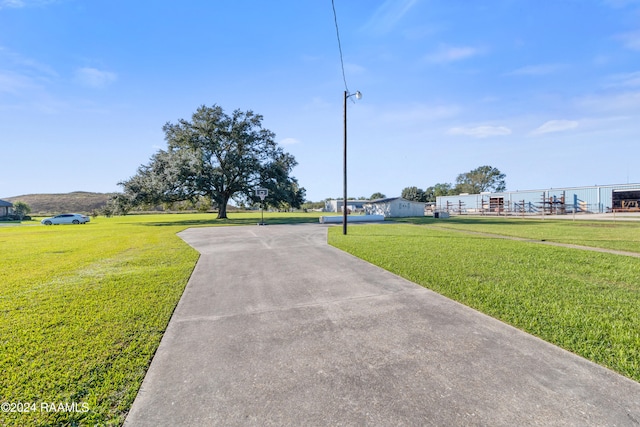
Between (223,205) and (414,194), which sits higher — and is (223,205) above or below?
below

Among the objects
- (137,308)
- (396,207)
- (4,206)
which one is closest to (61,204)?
(4,206)

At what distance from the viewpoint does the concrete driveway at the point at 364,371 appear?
1981 millimetres

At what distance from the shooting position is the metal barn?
34000 mm

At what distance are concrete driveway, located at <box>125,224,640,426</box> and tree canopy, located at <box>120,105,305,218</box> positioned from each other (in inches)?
1021

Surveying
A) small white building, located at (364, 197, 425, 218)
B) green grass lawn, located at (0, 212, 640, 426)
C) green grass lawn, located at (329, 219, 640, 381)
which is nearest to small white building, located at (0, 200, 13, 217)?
green grass lawn, located at (0, 212, 640, 426)

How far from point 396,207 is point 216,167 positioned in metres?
22.7

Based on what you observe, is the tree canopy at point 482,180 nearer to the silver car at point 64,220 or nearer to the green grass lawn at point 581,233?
the green grass lawn at point 581,233

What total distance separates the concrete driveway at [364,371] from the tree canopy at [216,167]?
25.9 m

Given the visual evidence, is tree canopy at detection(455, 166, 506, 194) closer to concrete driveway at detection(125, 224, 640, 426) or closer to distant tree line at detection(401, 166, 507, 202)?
distant tree line at detection(401, 166, 507, 202)

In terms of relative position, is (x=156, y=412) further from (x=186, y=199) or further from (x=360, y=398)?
(x=186, y=199)

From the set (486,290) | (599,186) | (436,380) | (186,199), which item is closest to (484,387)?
(436,380)

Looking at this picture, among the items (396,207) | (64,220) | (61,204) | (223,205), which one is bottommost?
(64,220)

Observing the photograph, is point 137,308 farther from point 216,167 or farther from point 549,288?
point 216,167

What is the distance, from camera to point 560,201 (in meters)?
37.3
